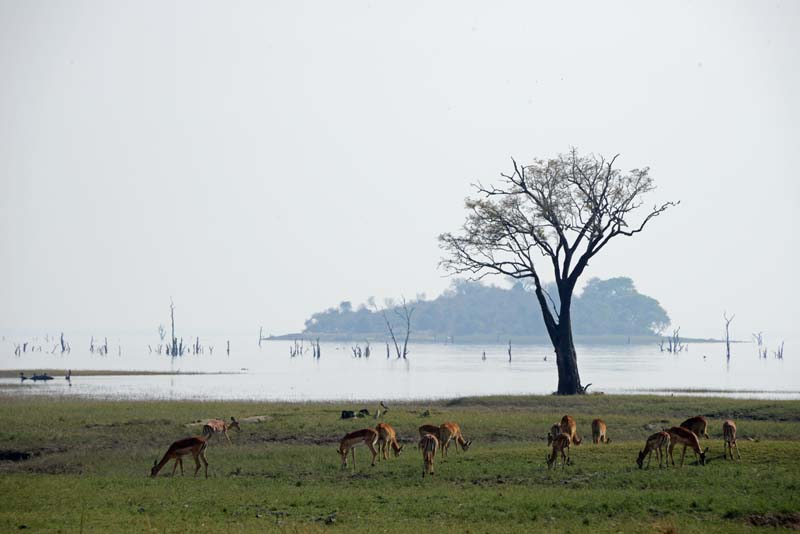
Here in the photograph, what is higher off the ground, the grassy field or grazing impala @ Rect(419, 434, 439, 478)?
grazing impala @ Rect(419, 434, 439, 478)

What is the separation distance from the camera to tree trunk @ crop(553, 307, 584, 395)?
5128cm

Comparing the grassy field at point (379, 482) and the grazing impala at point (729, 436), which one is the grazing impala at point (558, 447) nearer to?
the grassy field at point (379, 482)

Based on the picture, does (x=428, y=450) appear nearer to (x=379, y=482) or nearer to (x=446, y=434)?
(x=379, y=482)

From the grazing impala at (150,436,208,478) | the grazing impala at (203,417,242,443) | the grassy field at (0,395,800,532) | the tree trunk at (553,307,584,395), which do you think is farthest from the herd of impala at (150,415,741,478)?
the tree trunk at (553,307,584,395)

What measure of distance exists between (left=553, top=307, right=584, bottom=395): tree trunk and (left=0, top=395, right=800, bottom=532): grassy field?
1322cm

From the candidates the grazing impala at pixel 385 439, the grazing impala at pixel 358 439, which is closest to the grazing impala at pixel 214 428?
the grazing impala at pixel 385 439

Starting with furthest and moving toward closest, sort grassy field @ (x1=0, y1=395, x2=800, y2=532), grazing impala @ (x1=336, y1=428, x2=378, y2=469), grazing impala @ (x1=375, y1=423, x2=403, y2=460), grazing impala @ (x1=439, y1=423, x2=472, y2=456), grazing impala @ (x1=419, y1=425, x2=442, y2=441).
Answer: grazing impala @ (x1=419, y1=425, x2=442, y2=441) < grazing impala @ (x1=439, y1=423, x2=472, y2=456) < grazing impala @ (x1=375, y1=423, x2=403, y2=460) < grazing impala @ (x1=336, y1=428, x2=378, y2=469) < grassy field @ (x1=0, y1=395, x2=800, y2=532)

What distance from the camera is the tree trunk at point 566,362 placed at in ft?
168

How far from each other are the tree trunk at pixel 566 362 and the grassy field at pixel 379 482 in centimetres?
1322

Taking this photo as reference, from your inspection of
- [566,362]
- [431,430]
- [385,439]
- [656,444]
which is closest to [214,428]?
[385,439]

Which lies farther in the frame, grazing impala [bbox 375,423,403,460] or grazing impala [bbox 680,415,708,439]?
grazing impala [bbox 680,415,708,439]

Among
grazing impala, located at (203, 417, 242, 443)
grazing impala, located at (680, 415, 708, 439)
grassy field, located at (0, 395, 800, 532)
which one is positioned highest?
grazing impala, located at (680, 415, 708, 439)

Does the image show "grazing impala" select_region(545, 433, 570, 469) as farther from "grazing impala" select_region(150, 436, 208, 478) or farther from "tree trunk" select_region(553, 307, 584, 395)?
"tree trunk" select_region(553, 307, 584, 395)

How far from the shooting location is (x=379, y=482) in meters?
23.6
